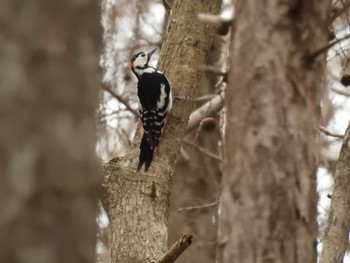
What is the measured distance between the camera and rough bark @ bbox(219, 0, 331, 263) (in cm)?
296

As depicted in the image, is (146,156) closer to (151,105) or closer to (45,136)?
(151,105)

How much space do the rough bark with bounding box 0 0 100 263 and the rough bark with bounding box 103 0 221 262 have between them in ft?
12.9

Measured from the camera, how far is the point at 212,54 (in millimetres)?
12484

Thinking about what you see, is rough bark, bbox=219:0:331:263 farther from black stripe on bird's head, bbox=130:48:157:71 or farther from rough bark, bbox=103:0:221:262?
black stripe on bird's head, bbox=130:48:157:71

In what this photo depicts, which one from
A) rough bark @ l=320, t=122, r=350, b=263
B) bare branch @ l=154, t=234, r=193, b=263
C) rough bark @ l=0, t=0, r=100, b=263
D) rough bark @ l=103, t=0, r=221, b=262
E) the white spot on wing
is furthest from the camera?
the white spot on wing

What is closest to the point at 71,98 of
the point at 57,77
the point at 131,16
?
the point at 57,77

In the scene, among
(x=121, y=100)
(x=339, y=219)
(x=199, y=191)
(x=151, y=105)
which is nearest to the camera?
(x=339, y=219)

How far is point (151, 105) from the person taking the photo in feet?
24.1

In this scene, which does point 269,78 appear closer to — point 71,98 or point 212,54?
point 71,98

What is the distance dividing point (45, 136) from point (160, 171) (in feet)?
14.8

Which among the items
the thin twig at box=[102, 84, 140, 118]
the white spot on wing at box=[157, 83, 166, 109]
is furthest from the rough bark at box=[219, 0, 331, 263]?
the thin twig at box=[102, 84, 140, 118]

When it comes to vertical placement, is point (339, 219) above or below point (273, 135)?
above

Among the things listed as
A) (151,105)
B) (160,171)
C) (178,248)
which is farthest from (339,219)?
(151,105)

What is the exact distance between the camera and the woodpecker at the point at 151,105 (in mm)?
6113
